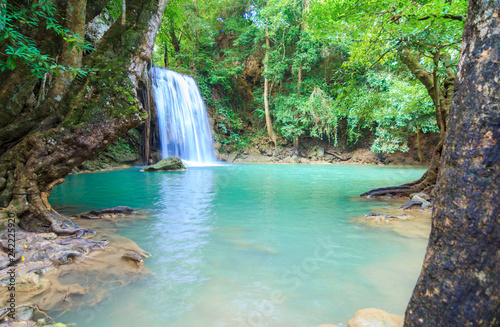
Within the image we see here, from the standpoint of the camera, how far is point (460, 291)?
1318 millimetres

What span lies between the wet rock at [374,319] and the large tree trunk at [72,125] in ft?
12.2

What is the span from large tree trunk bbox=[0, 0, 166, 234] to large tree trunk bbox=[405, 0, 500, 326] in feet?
13.6

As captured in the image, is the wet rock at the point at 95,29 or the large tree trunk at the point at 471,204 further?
the wet rock at the point at 95,29

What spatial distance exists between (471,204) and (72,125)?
4611 millimetres

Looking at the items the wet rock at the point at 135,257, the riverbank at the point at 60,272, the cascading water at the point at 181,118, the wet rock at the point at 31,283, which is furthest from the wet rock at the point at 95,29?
the wet rock at the point at 31,283

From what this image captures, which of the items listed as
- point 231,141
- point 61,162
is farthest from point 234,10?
point 61,162

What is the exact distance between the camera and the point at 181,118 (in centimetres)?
2002

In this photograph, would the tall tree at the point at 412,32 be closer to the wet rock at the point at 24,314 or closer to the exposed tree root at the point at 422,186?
the exposed tree root at the point at 422,186

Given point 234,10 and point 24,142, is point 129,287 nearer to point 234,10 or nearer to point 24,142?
point 24,142

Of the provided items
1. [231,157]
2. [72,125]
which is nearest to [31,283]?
[72,125]

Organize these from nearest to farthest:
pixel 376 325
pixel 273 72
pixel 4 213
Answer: pixel 376 325 → pixel 4 213 → pixel 273 72

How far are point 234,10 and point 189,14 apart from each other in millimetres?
8347

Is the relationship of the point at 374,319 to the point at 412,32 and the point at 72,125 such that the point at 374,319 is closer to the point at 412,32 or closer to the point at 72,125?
the point at 72,125

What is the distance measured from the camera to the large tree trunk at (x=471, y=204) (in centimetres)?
129
